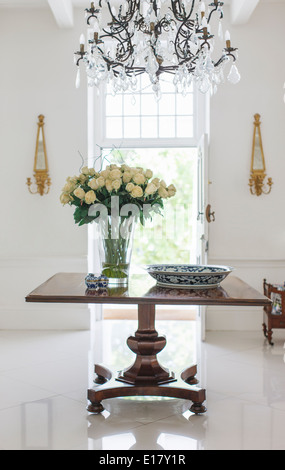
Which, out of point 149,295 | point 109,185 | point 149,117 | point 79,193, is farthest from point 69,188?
point 149,117

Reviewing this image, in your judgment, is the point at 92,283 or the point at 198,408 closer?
the point at 92,283

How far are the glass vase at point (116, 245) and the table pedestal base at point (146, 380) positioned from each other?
29 centimetres

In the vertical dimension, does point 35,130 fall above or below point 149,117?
below

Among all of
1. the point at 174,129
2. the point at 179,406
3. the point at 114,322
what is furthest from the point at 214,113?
the point at 179,406

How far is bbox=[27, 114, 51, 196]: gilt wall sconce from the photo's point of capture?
5570 millimetres

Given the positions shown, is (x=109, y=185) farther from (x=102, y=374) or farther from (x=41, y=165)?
(x=41, y=165)

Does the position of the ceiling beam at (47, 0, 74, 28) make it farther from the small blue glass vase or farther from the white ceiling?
the small blue glass vase

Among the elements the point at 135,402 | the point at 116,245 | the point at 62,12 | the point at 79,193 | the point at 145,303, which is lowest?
the point at 135,402

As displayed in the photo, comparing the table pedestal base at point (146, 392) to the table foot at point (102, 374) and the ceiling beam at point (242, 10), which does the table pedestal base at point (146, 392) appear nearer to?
the table foot at point (102, 374)

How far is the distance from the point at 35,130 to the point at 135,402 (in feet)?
11.1

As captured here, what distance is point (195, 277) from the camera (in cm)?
279

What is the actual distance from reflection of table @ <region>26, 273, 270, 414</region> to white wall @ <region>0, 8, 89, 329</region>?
218cm

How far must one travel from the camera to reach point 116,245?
3.04 m
